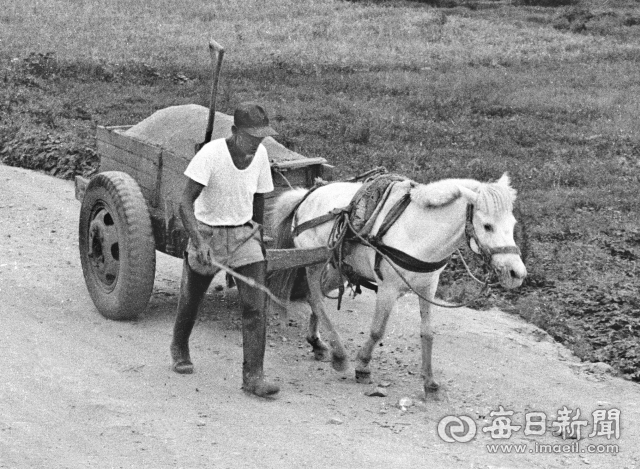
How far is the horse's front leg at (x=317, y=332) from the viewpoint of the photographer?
7.43m

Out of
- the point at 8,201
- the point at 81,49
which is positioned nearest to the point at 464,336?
the point at 8,201

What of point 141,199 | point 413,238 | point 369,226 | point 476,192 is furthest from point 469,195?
point 141,199

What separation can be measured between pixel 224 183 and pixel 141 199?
167cm

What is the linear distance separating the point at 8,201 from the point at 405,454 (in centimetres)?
697

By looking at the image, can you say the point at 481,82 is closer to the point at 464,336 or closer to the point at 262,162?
the point at 464,336

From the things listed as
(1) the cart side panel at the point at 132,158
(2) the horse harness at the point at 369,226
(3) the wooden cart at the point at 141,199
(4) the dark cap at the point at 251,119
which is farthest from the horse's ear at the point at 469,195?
(1) the cart side panel at the point at 132,158

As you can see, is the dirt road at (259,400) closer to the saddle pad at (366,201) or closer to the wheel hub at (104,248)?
the wheel hub at (104,248)

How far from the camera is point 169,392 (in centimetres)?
695

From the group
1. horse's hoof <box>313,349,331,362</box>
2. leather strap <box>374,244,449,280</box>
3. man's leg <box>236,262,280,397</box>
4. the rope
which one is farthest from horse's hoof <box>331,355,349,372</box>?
the rope

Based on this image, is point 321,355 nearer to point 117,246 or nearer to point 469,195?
point 117,246

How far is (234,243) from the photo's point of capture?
265 inches

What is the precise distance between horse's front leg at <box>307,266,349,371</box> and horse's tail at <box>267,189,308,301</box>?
0.53 feet

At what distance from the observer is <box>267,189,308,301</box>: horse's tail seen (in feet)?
25.7

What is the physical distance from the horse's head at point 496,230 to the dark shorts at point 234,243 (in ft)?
4.35
